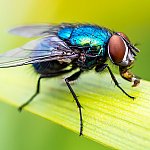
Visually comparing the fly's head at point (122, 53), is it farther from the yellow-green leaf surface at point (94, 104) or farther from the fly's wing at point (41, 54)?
the fly's wing at point (41, 54)

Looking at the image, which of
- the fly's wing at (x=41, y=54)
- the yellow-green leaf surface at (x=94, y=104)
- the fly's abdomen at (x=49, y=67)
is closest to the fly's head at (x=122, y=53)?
the yellow-green leaf surface at (x=94, y=104)

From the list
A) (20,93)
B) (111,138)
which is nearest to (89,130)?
Result: (111,138)

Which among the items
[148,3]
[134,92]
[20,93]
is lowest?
[20,93]

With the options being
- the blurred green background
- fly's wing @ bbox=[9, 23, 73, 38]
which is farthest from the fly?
fly's wing @ bbox=[9, 23, 73, 38]

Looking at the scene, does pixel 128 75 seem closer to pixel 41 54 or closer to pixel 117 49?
pixel 117 49

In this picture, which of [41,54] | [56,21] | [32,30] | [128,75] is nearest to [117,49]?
[128,75]

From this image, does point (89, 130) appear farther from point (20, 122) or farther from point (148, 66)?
point (148, 66)
